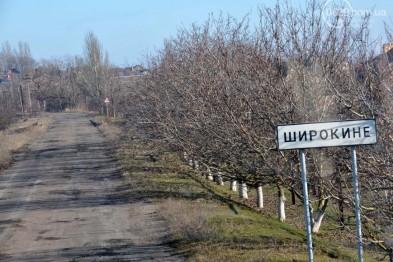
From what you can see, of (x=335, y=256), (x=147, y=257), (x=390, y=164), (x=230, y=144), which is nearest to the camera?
(x=390, y=164)

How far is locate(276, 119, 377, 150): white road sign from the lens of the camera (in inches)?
310

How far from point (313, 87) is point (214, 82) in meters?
3.47

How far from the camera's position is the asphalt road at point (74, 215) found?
1367 centimetres

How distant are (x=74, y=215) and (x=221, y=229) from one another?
6096 millimetres

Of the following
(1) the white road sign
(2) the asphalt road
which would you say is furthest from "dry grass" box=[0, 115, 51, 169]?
(1) the white road sign

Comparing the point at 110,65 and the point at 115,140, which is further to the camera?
the point at 110,65

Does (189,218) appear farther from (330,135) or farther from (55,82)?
(55,82)

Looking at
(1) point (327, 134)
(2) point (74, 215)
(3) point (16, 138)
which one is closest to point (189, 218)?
(2) point (74, 215)

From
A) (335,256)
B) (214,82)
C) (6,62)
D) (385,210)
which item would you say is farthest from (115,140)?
(6,62)

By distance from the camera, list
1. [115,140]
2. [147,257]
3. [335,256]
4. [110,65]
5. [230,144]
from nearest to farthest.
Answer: [147,257] → [335,256] → [230,144] → [115,140] → [110,65]

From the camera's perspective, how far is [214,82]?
15.8 metres

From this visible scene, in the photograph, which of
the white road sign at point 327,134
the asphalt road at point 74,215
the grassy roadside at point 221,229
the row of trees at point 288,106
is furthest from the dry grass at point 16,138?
the white road sign at point 327,134

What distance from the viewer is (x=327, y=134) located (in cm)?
798

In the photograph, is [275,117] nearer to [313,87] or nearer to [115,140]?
[313,87]
